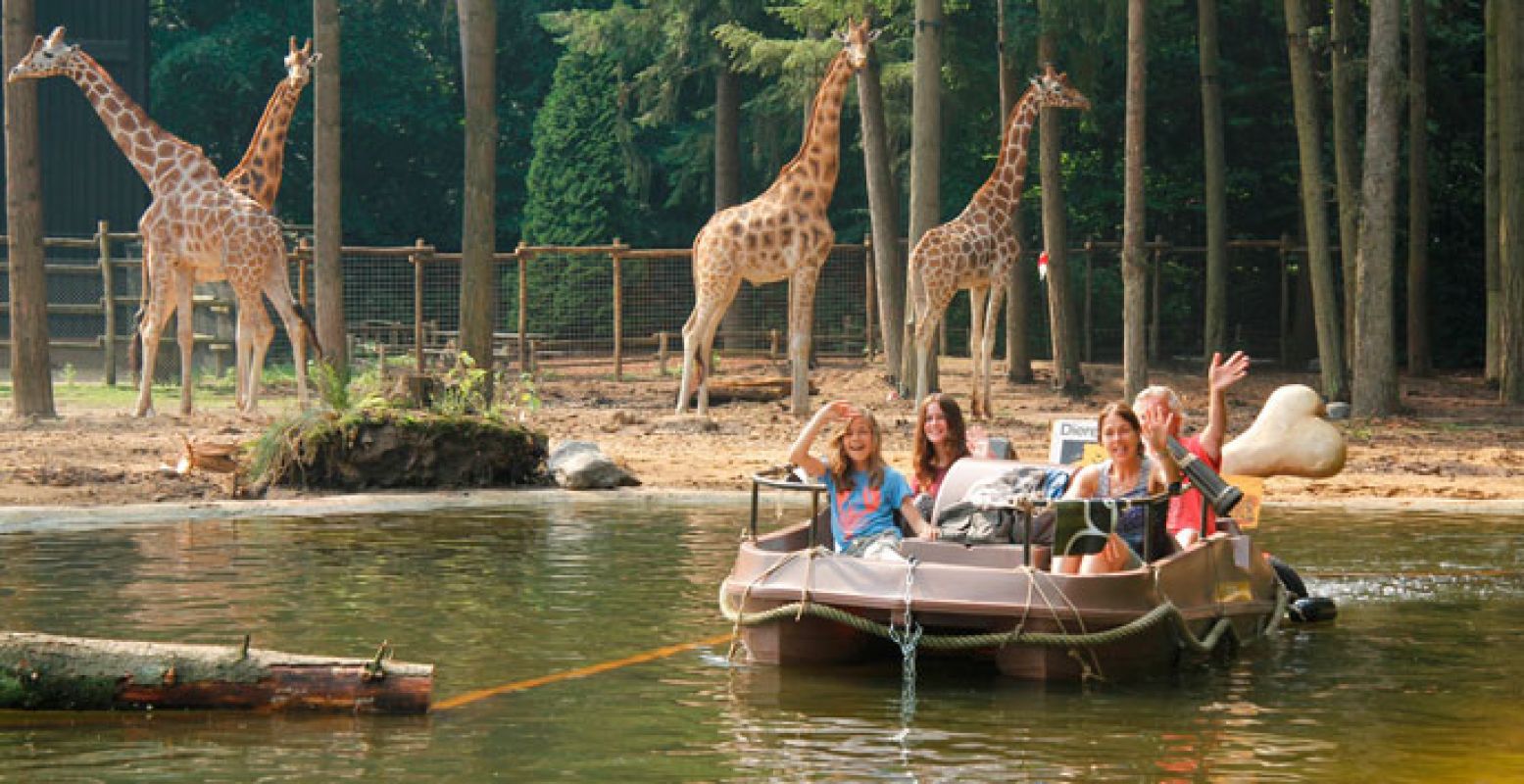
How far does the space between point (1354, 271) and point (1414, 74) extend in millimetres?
3837

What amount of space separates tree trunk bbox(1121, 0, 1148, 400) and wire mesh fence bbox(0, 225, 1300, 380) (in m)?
7.86

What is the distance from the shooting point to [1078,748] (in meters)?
9.16

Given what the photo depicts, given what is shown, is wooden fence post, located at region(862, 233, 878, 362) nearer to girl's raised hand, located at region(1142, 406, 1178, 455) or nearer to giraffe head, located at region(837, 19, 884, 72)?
giraffe head, located at region(837, 19, 884, 72)

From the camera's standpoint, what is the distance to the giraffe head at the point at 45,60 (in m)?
23.2

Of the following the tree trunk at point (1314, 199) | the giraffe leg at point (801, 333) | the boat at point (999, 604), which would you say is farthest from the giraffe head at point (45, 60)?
the boat at point (999, 604)

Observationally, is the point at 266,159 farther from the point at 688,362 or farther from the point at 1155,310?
the point at 1155,310

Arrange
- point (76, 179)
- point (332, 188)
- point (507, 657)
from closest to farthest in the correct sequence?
point (507, 657), point (332, 188), point (76, 179)

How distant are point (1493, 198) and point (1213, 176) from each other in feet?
11.9

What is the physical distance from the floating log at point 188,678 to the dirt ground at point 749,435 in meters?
7.91

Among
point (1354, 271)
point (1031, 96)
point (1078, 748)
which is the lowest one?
point (1078, 748)

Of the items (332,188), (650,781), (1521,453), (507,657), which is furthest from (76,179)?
(650,781)

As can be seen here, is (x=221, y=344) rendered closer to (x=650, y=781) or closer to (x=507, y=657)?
(x=507, y=657)

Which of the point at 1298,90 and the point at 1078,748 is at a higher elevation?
the point at 1298,90

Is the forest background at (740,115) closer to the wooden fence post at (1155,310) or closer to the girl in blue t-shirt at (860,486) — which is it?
the wooden fence post at (1155,310)
